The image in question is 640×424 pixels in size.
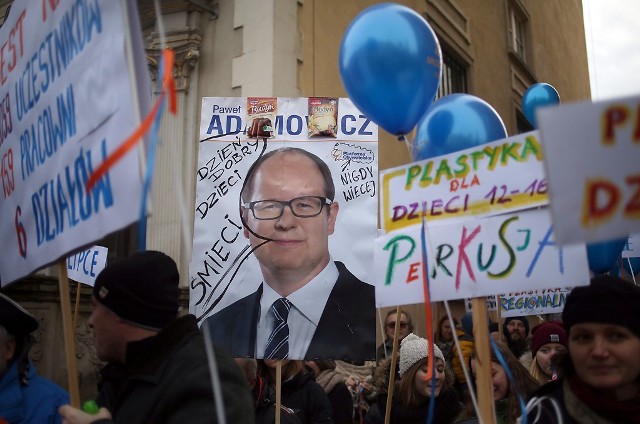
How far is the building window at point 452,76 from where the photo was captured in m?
11.3

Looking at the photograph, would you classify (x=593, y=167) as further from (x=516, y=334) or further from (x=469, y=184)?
(x=516, y=334)

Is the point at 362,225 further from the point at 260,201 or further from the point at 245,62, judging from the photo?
the point at 245,62

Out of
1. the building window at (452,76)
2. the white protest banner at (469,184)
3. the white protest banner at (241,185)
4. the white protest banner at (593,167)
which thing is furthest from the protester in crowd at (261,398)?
the building window at (452,76)

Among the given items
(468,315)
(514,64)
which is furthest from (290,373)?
(514,64)

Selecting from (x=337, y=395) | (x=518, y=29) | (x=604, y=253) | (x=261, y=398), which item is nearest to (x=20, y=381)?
(x=261, y=398)

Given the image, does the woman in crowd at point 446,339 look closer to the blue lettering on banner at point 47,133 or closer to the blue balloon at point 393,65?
the blue balloon at point 393,65

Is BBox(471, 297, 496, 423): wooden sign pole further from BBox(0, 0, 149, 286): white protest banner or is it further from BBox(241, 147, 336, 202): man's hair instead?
BBox(241, 147, 336, 202): man's hair

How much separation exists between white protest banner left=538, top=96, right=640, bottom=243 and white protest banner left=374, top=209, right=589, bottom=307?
2.37 feet

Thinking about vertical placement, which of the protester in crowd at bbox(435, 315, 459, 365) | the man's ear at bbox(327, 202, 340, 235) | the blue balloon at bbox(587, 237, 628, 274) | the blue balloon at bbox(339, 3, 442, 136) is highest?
the blue balloon at bbox(339, 3, 442, 136)

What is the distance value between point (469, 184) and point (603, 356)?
701 mm

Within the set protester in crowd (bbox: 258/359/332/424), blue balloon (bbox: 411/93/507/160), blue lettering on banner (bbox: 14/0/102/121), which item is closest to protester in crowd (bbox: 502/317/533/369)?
protester in crowd (bbox: 258/359/332/424)

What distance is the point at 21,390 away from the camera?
259cm

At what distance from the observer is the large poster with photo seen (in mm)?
3549

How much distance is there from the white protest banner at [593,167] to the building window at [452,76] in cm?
988
